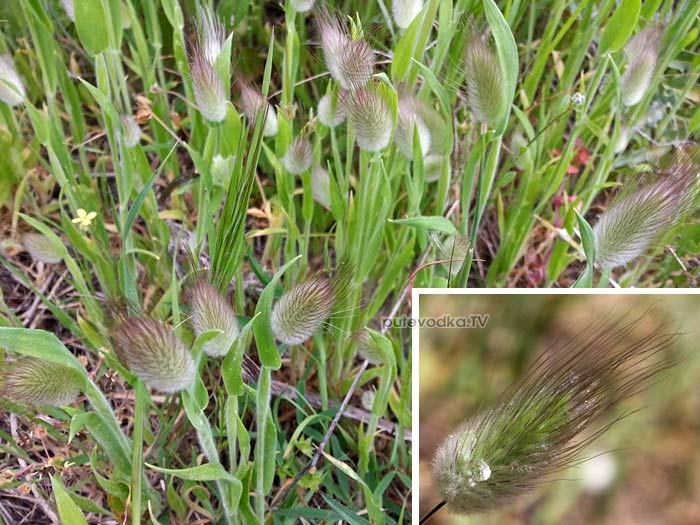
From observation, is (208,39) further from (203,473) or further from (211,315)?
(203,473)

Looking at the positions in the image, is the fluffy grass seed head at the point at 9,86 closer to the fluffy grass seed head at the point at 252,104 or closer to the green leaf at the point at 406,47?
the fluffy grass seed head at the point at 252,104

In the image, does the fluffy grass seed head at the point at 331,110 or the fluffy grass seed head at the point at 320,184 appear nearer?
the fluffy grass seed head at the point at 331,110

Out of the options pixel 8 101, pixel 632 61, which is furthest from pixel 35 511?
pixel 632 61

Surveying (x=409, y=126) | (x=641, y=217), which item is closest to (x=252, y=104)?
(x=409, y=126)

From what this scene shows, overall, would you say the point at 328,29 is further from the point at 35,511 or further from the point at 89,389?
the point at 35,511

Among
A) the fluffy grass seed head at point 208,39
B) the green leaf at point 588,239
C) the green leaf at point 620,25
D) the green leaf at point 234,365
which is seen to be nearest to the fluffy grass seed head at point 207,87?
the fluffy grass seed head at point 208,39

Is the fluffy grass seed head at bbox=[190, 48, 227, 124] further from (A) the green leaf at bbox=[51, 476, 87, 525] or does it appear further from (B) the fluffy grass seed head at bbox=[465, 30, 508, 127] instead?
(A) the green leaf at bbox=[51, 476, 87, 525]
